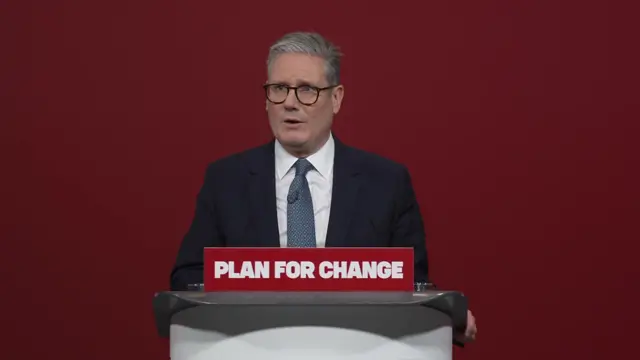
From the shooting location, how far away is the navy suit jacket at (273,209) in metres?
2.02

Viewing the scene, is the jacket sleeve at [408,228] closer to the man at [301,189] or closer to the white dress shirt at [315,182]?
the man at [301,189]

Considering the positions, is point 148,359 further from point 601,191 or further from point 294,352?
point 294,352

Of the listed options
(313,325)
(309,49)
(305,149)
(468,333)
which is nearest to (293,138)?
(305,149)

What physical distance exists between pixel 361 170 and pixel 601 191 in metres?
1.01

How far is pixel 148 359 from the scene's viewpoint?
288 centimetres

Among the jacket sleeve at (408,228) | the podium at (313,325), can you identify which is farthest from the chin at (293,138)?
the podium at (313,325)

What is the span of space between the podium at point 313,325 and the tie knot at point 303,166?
2.27 ft

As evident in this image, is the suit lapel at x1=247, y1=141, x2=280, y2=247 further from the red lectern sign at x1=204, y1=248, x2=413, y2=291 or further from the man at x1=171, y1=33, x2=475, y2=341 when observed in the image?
the red lectern sign at x1=204, y1=248, x2=413, y2=291

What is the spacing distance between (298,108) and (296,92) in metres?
0.03

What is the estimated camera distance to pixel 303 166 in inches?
81.0

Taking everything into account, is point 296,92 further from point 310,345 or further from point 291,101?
point 310,345

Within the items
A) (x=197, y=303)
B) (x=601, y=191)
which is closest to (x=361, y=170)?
(x=197, y=303)

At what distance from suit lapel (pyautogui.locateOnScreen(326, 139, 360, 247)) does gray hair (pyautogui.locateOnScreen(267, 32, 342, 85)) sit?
15 centimetres

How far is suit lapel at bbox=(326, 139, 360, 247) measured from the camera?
2010 mm
